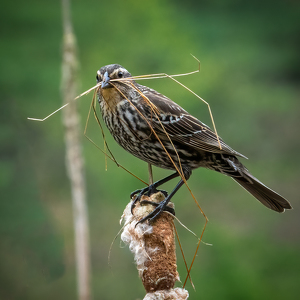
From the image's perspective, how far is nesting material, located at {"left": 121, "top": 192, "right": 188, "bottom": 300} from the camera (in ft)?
5.26

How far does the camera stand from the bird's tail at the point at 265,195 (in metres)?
2.23

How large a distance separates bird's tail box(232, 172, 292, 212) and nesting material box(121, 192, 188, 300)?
2.25 ft

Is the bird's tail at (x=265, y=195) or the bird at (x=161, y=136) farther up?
the bird at (x=161, y=136)

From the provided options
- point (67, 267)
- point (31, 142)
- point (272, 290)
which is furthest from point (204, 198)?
point (31, 142)

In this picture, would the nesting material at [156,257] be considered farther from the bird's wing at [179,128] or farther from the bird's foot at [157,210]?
the bird's wing at [179,128]

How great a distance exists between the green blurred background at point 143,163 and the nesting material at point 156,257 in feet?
5.19

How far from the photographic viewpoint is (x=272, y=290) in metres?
3.57

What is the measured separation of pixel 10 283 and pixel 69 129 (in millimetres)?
1703

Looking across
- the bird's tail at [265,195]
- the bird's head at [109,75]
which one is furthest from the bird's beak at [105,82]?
the bird's tail at [265,195]

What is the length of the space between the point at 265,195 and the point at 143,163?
60.2 inches

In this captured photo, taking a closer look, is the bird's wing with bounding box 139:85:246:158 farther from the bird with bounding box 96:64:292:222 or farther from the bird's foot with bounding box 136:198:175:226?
the bird's foot with bounding box 136:198:175:226

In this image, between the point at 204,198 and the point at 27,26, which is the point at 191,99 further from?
the point at 27,26

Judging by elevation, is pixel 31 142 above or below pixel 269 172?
above

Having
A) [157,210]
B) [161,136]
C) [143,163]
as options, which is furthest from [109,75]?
[143,163]
